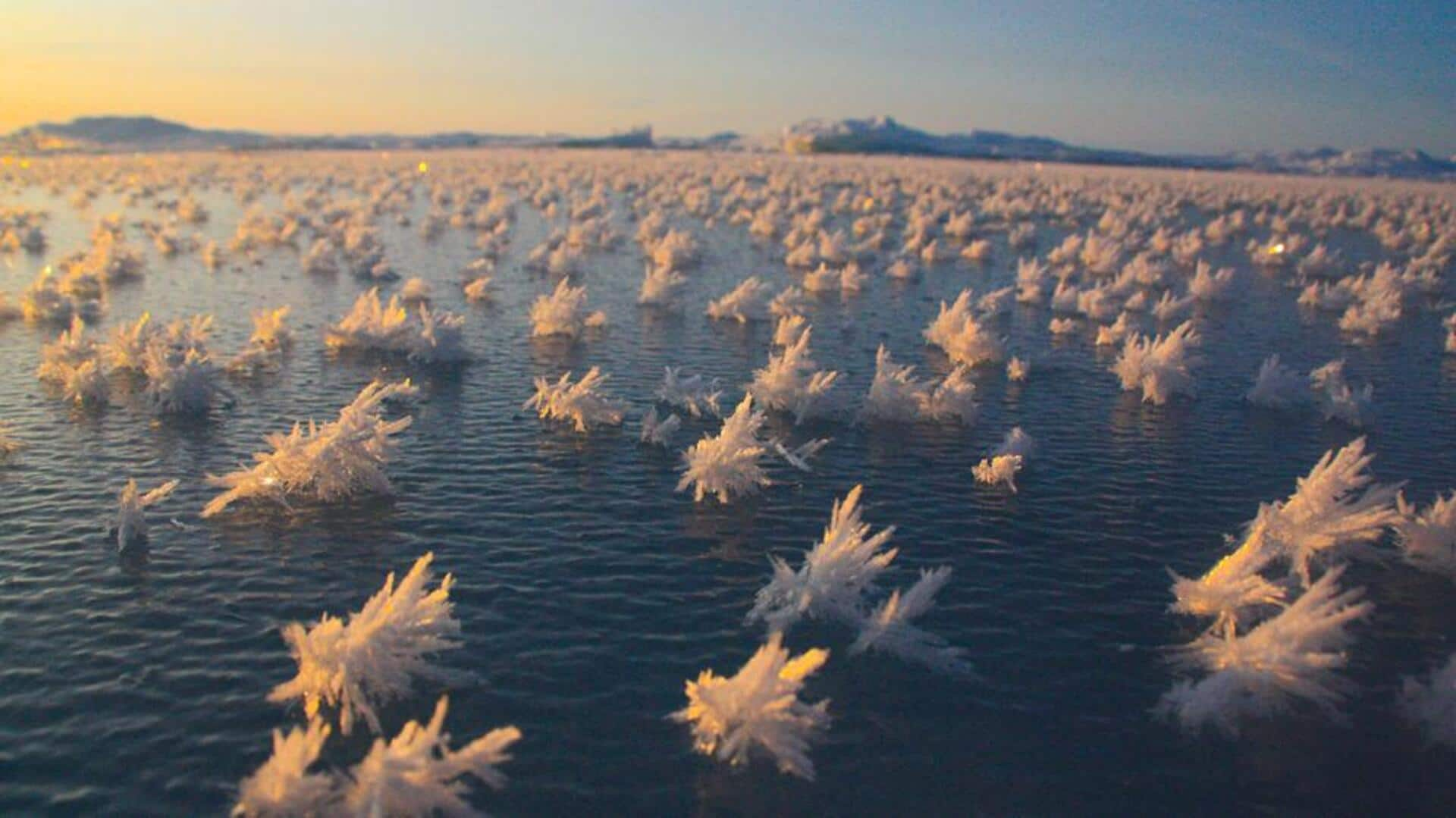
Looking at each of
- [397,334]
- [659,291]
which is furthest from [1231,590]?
[659,291]

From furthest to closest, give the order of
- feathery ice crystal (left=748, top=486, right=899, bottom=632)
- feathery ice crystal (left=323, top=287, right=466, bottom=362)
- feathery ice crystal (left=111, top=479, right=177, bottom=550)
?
feathery ice crystal (left=323, top=287, right=466, bottom=362)
feathery ice crystal (left=111, top=479, right=177, bottom=550)
feathery ice crystal (left=748, top=486, right=899, bottom=632)

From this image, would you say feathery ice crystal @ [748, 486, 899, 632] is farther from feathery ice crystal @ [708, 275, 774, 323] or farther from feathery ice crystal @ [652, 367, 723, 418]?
feathery ice crystal @ [708, 275, 774, 323]

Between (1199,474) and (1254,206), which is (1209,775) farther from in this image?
(1254,206)

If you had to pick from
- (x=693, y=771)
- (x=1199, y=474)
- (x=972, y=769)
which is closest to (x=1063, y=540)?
(x=1199, y=474)

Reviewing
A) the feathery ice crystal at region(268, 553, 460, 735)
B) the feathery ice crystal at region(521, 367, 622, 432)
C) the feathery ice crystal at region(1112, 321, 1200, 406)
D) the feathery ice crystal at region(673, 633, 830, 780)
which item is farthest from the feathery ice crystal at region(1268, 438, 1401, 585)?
the feathery ice crystal at region(521, 367, 622, 432)

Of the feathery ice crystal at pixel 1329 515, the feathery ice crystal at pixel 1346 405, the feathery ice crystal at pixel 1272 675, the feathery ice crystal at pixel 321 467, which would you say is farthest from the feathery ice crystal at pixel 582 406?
the feathery ice crystal at pixel 1346 405
